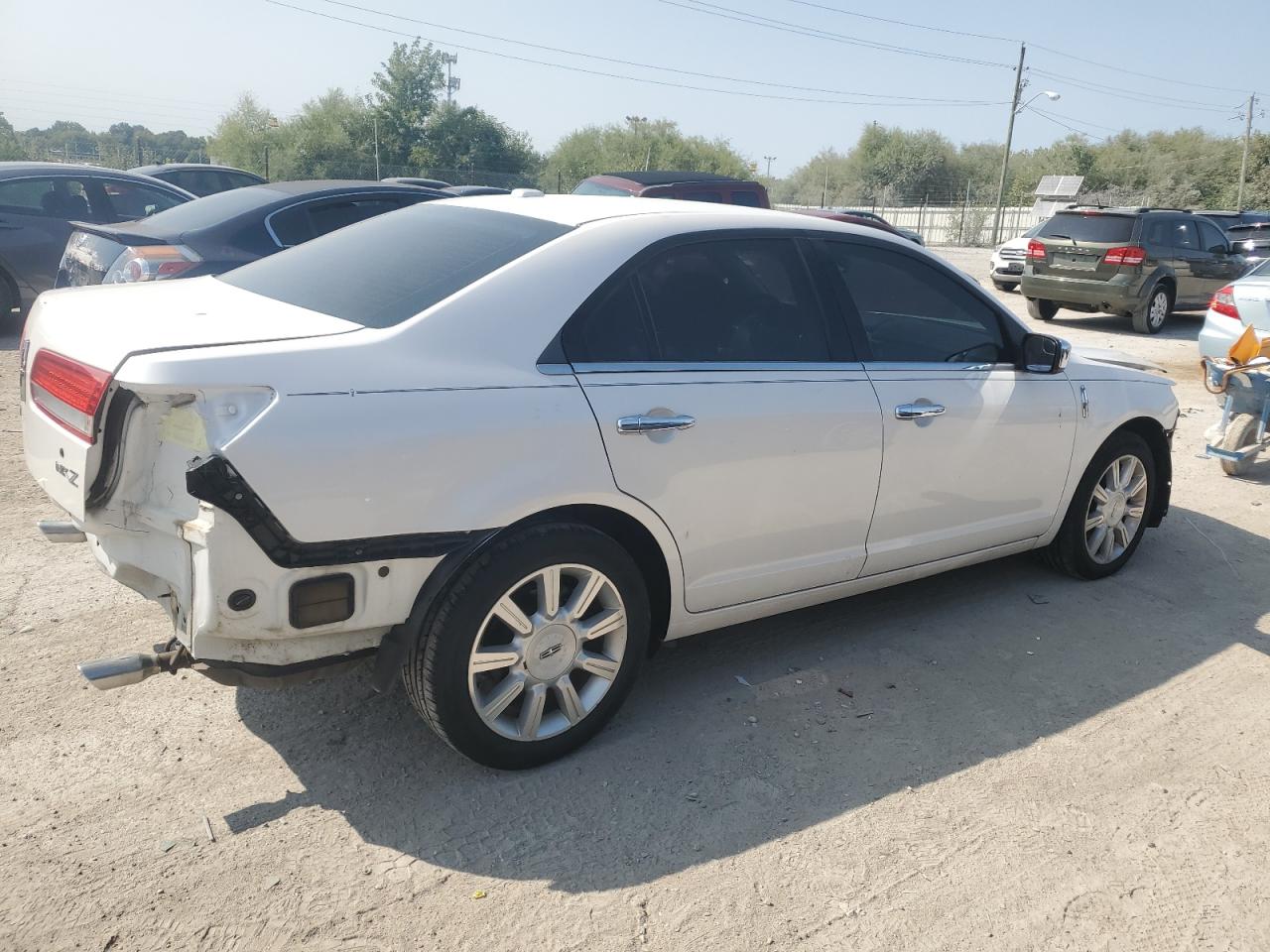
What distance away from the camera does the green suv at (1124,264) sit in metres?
13.7

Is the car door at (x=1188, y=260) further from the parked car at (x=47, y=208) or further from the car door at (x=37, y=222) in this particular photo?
the car door at (x=37, y=222)

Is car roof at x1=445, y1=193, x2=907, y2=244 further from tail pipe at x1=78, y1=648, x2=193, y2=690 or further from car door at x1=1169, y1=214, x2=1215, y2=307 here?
car door at x1=1169, y1=214, x2=1215, y2=307

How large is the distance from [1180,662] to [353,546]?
11.0 feet

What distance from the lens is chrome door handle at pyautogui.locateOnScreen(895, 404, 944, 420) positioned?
3.75 meters

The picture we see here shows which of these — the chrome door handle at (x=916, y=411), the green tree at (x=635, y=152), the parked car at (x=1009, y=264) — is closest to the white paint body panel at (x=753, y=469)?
the chrome door handle at (x=916, y=411)

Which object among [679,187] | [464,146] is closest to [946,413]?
[679,187]

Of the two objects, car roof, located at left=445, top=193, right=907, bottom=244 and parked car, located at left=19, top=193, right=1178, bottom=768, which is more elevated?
car roof, located at left=445, top=193, right=907, bottom=244

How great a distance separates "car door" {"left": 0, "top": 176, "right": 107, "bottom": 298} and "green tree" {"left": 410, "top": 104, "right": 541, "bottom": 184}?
37336 mm

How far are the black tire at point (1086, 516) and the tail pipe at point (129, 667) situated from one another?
3768 mm

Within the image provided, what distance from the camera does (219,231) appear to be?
23.9 feet

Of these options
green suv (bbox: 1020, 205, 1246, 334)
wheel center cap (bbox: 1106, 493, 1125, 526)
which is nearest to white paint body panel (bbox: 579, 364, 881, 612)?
wheel center cap (bbox: 1106, 493, 1125, 526)

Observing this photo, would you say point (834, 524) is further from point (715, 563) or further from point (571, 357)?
point (571, 357)

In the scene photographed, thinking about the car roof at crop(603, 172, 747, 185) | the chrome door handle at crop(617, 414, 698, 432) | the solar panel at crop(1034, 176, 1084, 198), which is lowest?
the chrome door handle at crop(617, 414, 698, 432)

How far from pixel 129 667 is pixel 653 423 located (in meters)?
1.59
